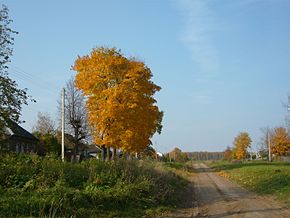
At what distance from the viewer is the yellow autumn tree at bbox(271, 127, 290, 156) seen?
103 metres

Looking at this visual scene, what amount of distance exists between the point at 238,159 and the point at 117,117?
3240 inches

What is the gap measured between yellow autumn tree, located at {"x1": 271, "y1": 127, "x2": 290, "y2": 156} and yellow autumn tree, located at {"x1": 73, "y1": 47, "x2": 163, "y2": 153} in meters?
70.8

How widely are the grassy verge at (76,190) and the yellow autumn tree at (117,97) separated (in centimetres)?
1444

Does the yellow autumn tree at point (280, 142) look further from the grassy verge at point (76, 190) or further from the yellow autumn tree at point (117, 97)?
the grassy verge at point (76, 190)

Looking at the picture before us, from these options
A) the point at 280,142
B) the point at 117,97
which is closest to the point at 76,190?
the point at 117,97

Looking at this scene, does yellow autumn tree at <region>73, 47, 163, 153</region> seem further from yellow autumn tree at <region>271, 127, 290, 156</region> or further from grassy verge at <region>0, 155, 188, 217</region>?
yellow autumn tree at <region>271, 127, 290, 156</region>

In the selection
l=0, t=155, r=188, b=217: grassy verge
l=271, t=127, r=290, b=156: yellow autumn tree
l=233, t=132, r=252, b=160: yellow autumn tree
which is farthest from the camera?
l=233, t=132, r=252, b=160: yellow autumn tree

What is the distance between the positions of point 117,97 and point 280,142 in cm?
7524

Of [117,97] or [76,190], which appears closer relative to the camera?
[76,190]

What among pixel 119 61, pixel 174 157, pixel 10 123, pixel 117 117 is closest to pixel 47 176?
pixel 10 123

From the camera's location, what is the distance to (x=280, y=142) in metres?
104

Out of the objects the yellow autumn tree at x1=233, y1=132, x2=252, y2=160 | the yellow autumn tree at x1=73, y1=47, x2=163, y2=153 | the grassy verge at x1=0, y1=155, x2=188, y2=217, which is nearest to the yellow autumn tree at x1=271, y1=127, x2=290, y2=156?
the yellow autumn tree at x1=233, y1=132, x2=252, y2=160

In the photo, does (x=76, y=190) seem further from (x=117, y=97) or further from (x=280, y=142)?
(x=280, y=142)

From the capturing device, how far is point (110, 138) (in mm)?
38188
